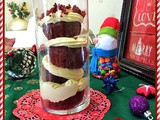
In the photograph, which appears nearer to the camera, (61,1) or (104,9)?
(61,1)

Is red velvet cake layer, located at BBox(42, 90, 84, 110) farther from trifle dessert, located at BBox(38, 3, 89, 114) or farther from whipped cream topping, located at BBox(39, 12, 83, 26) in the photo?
whipped cream topping, located at BBox(39, 12, 83, 26)

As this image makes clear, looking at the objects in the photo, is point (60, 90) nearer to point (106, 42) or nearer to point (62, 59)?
point (62, 59)

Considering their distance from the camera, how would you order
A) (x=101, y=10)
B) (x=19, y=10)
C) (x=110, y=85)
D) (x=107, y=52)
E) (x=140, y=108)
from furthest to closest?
(x=19, y=10) < (x=101, y=10) < (x=107, y=52) < (x=110, y=85) < (x=140, y=108)

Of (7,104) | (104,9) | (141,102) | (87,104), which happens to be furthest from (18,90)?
(104,9)

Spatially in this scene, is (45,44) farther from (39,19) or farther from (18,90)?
(18,90)

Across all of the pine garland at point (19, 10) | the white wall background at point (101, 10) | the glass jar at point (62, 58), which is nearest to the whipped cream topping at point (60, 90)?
the glass jar at point (62, 58)

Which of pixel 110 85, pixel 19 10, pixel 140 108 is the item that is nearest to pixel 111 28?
pixel 110 85

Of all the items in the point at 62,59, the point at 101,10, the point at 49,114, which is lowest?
the point at 49,114
